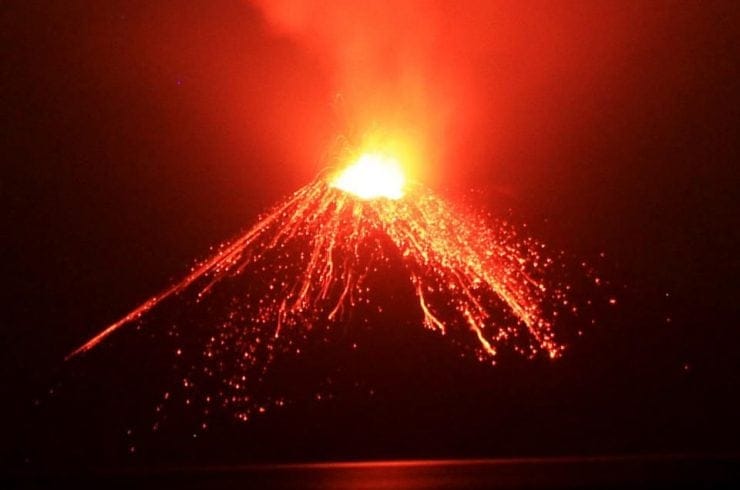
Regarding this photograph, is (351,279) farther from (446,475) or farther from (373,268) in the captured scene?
(446,475)

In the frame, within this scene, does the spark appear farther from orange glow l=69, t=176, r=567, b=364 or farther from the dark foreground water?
the dark foreground water

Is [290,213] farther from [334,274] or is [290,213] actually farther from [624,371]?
[624,371]

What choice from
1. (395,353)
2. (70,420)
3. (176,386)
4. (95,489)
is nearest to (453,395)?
(395,353)

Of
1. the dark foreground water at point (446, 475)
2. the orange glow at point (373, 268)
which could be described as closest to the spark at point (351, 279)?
the orange glow at point (373, 268)

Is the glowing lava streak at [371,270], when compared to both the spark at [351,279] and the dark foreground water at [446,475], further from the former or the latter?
the dark foreground water at [446,475]

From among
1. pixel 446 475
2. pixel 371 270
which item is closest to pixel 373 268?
pixel 371 270

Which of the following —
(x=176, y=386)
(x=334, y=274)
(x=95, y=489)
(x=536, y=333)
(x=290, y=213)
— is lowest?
(x=95, y=489)
